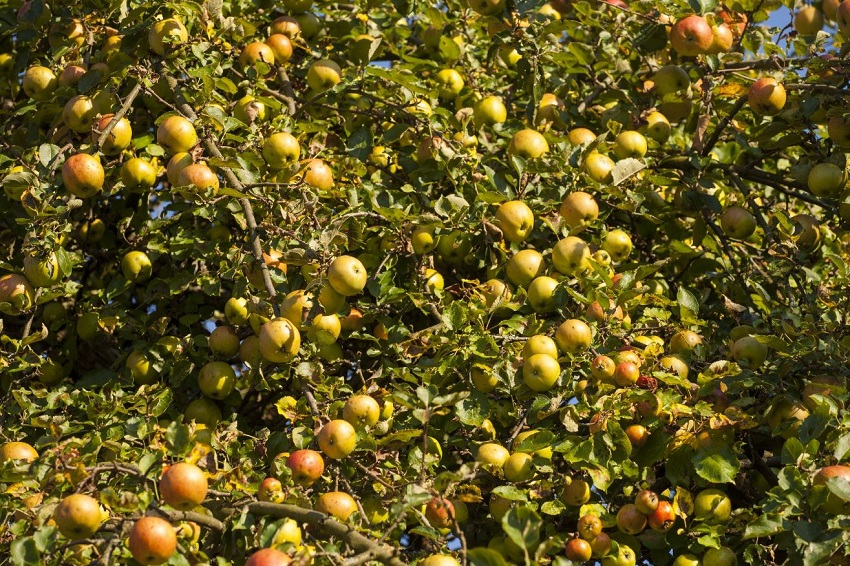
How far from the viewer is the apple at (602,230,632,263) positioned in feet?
10.6

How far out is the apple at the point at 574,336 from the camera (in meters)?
2.78

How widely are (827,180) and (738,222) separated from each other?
333 millimetres

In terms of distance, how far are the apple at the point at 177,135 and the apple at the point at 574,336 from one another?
3.93ft

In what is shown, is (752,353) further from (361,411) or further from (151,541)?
(151,541)

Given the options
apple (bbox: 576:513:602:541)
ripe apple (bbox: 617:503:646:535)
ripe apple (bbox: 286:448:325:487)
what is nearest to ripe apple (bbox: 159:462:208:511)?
ripe apple (bbox: 286:448:325:487)

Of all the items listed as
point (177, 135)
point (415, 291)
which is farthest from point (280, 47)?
point (415, 291)

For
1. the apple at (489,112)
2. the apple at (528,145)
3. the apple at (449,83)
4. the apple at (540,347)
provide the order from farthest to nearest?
the apple at (449,83)
the apple at (489,112)
the apple at (528,145)
the apple at (540,347)

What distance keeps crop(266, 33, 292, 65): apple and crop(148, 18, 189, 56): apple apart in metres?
0.43

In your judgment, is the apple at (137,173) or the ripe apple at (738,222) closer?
the apple at (137,173)

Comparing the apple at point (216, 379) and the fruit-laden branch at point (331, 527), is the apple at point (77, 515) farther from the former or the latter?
the apple at point (216, 379)

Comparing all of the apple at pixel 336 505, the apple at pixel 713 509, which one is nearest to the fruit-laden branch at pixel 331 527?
the apple at pixel 336 505

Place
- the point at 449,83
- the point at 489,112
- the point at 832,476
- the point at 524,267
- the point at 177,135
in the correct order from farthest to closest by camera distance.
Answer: the point at 449,83 < the point at 489,112 < the point at 524,267 < the point at 177,135 < the point at 832,476

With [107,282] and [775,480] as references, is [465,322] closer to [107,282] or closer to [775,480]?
[775,480]

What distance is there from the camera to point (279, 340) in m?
2.64
